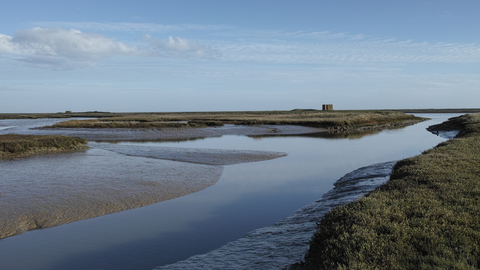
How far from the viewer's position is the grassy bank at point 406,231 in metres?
4.59

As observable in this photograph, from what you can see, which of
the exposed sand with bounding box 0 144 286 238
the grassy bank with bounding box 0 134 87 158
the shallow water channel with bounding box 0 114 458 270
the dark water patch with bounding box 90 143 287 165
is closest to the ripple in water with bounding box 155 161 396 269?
the shallow water channel with bounding box 0 114 458 270

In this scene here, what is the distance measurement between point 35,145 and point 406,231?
73.4 ft

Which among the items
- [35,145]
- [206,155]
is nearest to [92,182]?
[206,155]

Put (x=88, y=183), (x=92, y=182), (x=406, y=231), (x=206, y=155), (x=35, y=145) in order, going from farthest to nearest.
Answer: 1. (x=206, y=155)
2. (x=35, y=145)
3. (x=92, y=182)
4. (x=88, y=183)
5. (x=406, y=231)

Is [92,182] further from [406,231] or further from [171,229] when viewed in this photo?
[406,231]

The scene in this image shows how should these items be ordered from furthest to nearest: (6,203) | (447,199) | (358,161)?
(358,161) < (6,203) < (447,199)

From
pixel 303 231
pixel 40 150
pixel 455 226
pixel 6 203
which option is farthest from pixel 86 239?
pixel 40 150

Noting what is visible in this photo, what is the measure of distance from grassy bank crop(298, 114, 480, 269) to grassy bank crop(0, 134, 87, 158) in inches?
782

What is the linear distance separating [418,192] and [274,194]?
18.0ft

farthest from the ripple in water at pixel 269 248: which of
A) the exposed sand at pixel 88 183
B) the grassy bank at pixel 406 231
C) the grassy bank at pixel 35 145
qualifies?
the grassy bank at pixel 35 145

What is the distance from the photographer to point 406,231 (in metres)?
5.41

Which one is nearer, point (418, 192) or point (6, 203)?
point (418, 192)

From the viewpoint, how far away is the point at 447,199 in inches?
281

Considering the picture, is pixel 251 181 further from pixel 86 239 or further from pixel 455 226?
pixel 455 226
